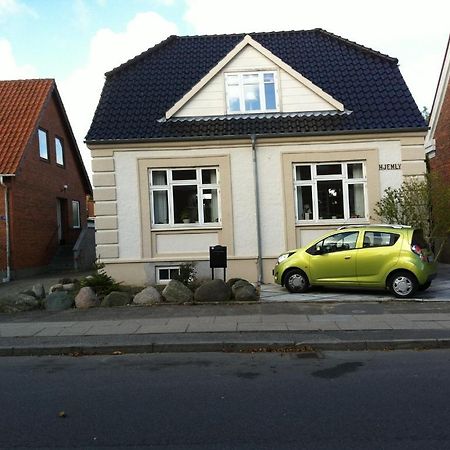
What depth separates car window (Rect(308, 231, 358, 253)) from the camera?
11.9 meters

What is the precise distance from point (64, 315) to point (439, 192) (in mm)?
9579

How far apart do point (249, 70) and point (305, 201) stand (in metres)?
4.24

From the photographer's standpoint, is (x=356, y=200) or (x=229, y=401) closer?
(x=229, y=401)

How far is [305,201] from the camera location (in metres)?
15.1

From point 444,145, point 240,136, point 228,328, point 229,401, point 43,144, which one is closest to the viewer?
point 229,401

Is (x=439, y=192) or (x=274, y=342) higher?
(x=439, y=192)

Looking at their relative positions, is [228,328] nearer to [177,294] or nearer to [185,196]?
[177,294]

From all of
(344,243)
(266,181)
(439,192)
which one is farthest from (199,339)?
(439,192)

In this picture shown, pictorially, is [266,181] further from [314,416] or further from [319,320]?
[314,416]

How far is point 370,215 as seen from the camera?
1480 centimetres

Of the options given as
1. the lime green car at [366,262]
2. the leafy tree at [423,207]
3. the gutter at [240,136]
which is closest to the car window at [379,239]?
the lime green car at [366,262]

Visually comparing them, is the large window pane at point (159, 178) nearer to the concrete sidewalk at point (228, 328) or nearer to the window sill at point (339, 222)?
the window sill at point (339, 222)

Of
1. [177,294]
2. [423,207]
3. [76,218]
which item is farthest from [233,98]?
[76,218]

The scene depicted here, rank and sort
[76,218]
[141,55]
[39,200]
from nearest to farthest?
[141,55] → [39,200] → [76,218]
